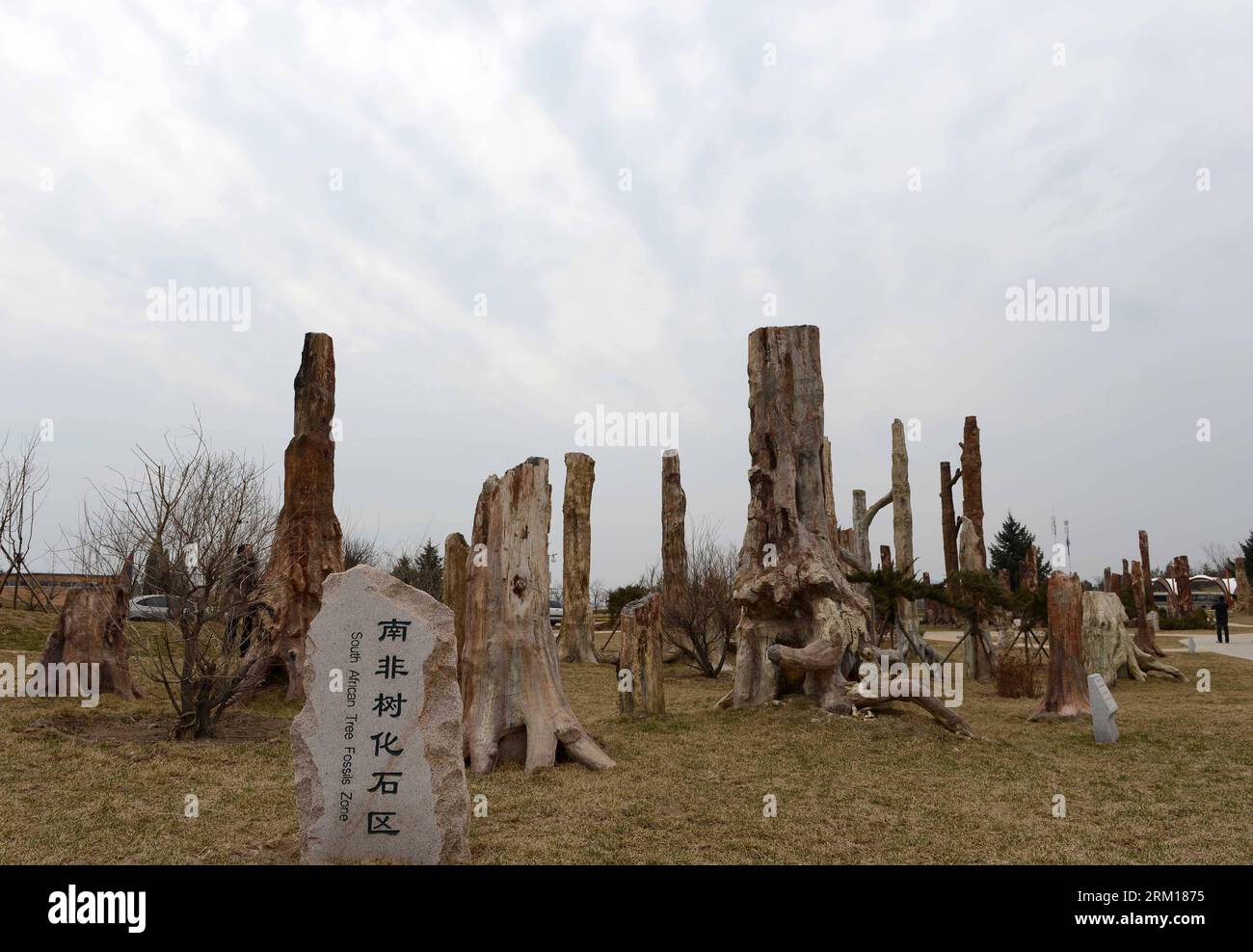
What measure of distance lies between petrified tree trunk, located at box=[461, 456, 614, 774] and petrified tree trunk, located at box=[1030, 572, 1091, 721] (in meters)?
5.69

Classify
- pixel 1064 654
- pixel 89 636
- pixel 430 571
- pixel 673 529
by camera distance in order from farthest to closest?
pixel 430 571 → pixel 673 529 → pixel 89 636 → pixel 1064 654

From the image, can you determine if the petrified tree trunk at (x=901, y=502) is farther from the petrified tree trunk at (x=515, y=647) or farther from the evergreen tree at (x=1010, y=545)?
the evergreen tree at (x=1010, y=545)

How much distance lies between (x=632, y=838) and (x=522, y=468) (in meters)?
3.74

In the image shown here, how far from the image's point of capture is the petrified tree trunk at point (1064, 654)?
992 centimetres

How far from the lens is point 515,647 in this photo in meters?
7.82

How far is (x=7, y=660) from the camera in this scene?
40.7 ft

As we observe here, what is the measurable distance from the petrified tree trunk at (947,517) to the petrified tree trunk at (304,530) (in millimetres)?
14279

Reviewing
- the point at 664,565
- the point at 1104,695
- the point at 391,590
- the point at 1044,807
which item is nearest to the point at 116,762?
the point at 391,590

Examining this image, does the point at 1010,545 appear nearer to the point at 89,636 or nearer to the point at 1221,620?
the point at 1221,620

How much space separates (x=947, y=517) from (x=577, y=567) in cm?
984

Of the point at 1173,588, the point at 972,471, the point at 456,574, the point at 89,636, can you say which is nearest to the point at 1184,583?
the point at 1173,588

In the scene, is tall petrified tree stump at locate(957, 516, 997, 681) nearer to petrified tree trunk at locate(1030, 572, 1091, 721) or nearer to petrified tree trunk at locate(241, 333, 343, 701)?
petrified tree trunk at locate(1030, 572, 1091, 721)

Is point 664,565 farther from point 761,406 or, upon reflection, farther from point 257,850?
point 257,850

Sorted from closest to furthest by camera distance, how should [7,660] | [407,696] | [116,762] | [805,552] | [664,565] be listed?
1. [407,696]
2. [116,762]
3. [805,552]
4. [7,660]
5. [664,565]
